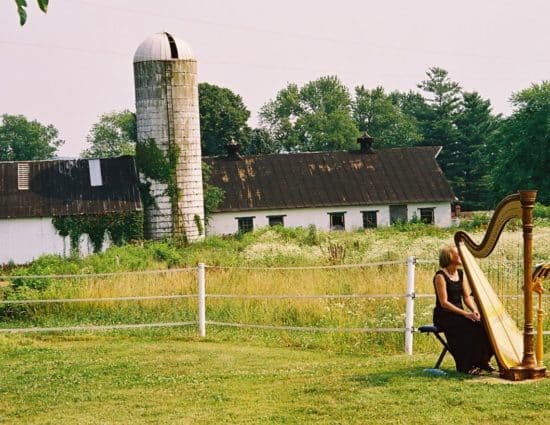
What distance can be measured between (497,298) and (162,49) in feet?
98.8

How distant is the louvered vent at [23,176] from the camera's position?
3922 cm

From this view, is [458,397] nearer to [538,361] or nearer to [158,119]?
[538,361]

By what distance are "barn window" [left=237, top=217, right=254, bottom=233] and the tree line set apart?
1347 cm

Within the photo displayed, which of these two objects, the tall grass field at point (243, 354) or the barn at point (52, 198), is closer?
the tall grass field at point (243, 354)

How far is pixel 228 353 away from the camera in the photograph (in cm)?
1345

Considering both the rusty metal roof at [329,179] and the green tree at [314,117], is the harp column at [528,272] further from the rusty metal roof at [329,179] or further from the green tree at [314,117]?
the green tree at [314,117]

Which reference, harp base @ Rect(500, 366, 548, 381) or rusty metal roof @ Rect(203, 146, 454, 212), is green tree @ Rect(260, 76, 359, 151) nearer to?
rusty metal roof @ Rect(203, 146, 454, 212)

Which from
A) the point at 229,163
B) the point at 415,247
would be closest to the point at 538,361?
the point at 415,247

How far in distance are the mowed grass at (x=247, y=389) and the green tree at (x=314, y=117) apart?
7620 centimetres

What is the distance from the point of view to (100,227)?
38.3 m

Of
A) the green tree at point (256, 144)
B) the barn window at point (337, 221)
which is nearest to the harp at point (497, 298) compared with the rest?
the barn window at point (337, 221)

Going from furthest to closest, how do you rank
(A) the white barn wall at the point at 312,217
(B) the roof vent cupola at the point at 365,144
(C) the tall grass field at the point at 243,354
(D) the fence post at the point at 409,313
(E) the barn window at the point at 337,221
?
(B) the roof vent cupola at the point at 365,144 → (E) the barn window at the point at 337,221 → (A) the white barn wall at the point at 312,217 → (D) the fence post at the point at 409,313 → (C) the tall grass field at the point at 243,354

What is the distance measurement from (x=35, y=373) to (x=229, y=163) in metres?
39.0

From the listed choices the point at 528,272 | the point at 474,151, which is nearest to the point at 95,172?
the point at 528,272
